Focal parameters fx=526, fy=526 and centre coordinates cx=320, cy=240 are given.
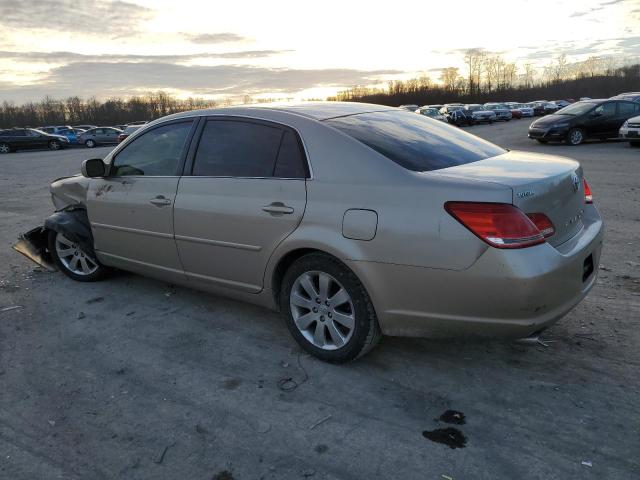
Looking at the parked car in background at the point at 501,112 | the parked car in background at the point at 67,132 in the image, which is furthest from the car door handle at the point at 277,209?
the parked car in background at the point at 501,112

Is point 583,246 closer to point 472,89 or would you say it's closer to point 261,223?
point 261,223

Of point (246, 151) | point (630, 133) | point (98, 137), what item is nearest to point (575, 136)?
point (630, 133)

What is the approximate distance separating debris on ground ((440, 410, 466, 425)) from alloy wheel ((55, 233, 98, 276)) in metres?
3.80

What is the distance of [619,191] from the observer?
9023mm

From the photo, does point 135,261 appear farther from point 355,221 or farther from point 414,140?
point 414,140

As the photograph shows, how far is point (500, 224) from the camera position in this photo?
A: 2.72 meters

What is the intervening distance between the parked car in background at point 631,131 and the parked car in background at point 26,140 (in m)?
31.6

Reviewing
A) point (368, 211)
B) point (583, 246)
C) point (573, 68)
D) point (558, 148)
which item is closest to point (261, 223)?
point (368, 211)

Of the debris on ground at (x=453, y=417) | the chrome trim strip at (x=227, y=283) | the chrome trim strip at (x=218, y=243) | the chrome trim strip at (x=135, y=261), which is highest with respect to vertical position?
the chrome trim strip at (x=218, y=243)

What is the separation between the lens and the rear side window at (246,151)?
139 inches

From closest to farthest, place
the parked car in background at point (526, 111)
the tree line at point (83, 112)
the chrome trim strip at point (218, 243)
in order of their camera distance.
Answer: the chrome trim strip at point (218, 243) → the parked car in background at point (526, 111) → the tree line at point (83, 112)

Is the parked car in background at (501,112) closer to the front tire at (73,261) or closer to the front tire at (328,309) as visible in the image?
the front tire at (73,261)

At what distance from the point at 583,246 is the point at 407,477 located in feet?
5.61

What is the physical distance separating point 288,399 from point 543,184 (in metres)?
1.91
